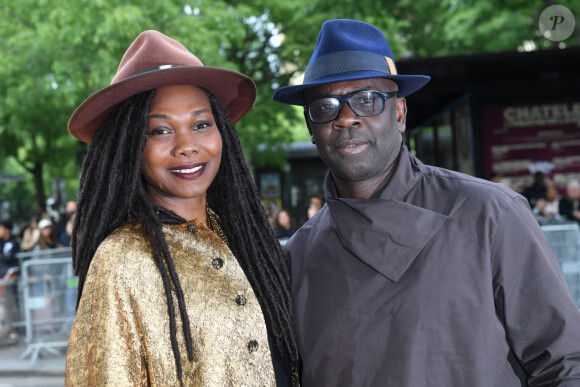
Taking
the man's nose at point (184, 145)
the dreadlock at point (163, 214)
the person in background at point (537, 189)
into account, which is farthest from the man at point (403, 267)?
the person in background at point (537, 189)

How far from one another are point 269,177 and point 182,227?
17.8 metres

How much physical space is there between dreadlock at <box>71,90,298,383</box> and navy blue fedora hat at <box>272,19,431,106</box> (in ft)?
1.37

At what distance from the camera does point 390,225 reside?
97.7 inches

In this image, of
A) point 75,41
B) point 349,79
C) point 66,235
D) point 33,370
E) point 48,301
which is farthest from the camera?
point 66,235

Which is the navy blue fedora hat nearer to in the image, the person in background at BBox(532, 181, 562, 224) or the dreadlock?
the dreadlock

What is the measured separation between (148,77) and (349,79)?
2.40 ft

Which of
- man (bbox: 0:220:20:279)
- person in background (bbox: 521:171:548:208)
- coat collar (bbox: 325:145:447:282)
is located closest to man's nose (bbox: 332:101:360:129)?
coat collar (bbox: 325:145:447:282)

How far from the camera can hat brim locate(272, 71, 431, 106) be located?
2598 millimetres

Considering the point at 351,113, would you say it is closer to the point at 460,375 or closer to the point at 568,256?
the point at 460,375

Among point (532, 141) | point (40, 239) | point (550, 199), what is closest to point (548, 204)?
point (550, 199)

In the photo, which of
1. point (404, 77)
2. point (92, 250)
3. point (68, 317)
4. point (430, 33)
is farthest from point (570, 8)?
point (92, 250)

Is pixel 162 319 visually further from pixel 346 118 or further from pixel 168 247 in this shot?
pixel 346 118

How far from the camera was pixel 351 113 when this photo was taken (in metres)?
2.65

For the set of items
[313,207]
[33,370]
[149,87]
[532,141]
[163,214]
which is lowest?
[33,370]
